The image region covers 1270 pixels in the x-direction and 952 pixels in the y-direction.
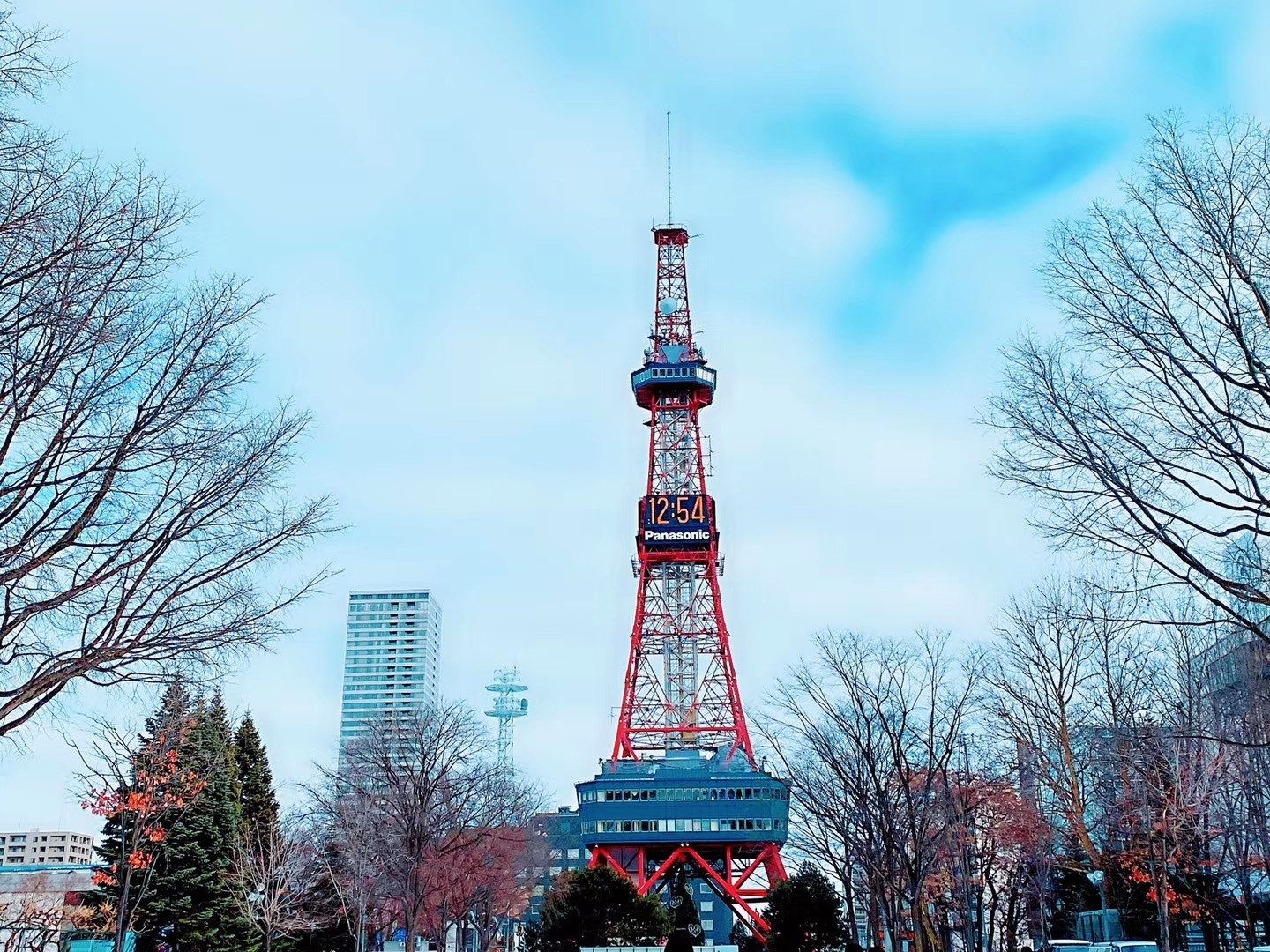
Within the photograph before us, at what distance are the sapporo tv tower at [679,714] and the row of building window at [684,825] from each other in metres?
0.05

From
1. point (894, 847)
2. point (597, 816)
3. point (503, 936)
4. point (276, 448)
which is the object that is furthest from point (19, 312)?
point (503, 936)

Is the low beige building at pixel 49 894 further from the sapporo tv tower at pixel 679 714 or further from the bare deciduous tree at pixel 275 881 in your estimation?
the sapporo tv tower at pixel 679 714

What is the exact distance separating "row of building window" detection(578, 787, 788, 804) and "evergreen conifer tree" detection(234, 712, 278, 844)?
23.1 m

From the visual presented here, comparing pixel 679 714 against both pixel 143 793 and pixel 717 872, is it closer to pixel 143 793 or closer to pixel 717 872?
pixel 717 872

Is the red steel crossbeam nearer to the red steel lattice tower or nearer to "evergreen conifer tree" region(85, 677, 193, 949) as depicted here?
the red steel lattice tower

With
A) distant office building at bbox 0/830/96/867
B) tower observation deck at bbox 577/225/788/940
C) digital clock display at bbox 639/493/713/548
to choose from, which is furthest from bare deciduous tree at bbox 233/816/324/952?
distant office building at bbox 0/830/96/867

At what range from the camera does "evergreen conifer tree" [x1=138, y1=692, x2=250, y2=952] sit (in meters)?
35.7

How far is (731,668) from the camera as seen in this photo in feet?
235

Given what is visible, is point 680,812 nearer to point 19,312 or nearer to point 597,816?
point 597,816

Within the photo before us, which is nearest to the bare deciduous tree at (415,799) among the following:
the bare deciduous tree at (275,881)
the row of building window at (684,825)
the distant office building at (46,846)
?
the bare deciduous tree at (275,881)

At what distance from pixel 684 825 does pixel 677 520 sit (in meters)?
20.0

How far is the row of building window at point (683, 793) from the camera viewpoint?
66.5 meters

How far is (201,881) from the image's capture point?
37.0 meters

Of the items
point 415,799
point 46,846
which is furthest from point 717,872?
point 46,846
